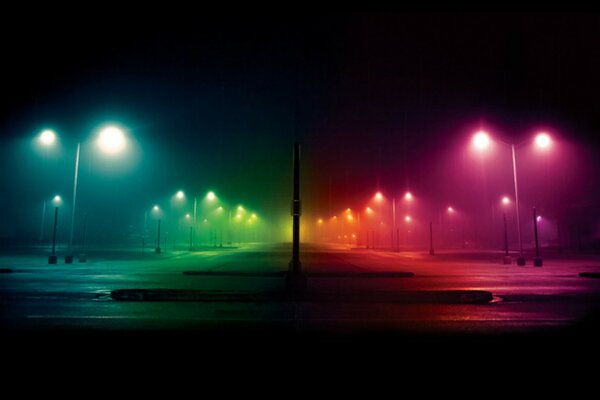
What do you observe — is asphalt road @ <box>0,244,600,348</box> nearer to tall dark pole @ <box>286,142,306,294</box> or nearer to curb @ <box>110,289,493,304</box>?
curb @ <box>110,289,493,304</box>

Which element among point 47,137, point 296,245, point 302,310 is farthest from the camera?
point 47,137

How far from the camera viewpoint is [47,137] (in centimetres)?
2241

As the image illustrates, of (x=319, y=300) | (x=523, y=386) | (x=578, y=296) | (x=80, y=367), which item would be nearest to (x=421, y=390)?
(x=523, y=386)

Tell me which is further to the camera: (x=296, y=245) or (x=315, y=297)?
(x=296, y=245)

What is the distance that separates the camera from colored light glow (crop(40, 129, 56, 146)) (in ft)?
73.3

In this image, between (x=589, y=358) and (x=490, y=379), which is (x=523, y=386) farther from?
(x=589, y=358)

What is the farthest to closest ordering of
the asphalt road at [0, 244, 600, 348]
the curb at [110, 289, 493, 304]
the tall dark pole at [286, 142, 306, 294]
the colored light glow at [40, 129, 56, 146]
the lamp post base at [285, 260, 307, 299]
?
the colored light glow at [40, 129, 56, 146]
the tall dark pole at [286, 142, 306, 294]
the lamp post base at [285, 260, 307, 299]
the curb at [110, 289, 493, 304]
the asphalt road at [0, 244, 600, 348]

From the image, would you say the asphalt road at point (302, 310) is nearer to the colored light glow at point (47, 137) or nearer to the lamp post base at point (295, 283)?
the lamp post base at point (295, 283)

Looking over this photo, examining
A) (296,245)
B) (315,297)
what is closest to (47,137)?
(296,245)

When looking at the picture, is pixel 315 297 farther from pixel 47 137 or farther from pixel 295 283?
pixel 47 137

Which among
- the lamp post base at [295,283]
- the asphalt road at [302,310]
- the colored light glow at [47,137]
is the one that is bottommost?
the asphalt road at [302,310]

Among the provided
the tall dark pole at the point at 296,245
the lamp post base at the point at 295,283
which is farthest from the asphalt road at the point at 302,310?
the tall dark pole at the point at 296,245

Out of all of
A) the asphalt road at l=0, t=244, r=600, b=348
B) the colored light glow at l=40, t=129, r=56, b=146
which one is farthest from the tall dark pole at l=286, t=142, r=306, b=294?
the colored light glow at l=40, t=129, r=56, b=146

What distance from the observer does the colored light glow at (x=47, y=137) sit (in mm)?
22328
